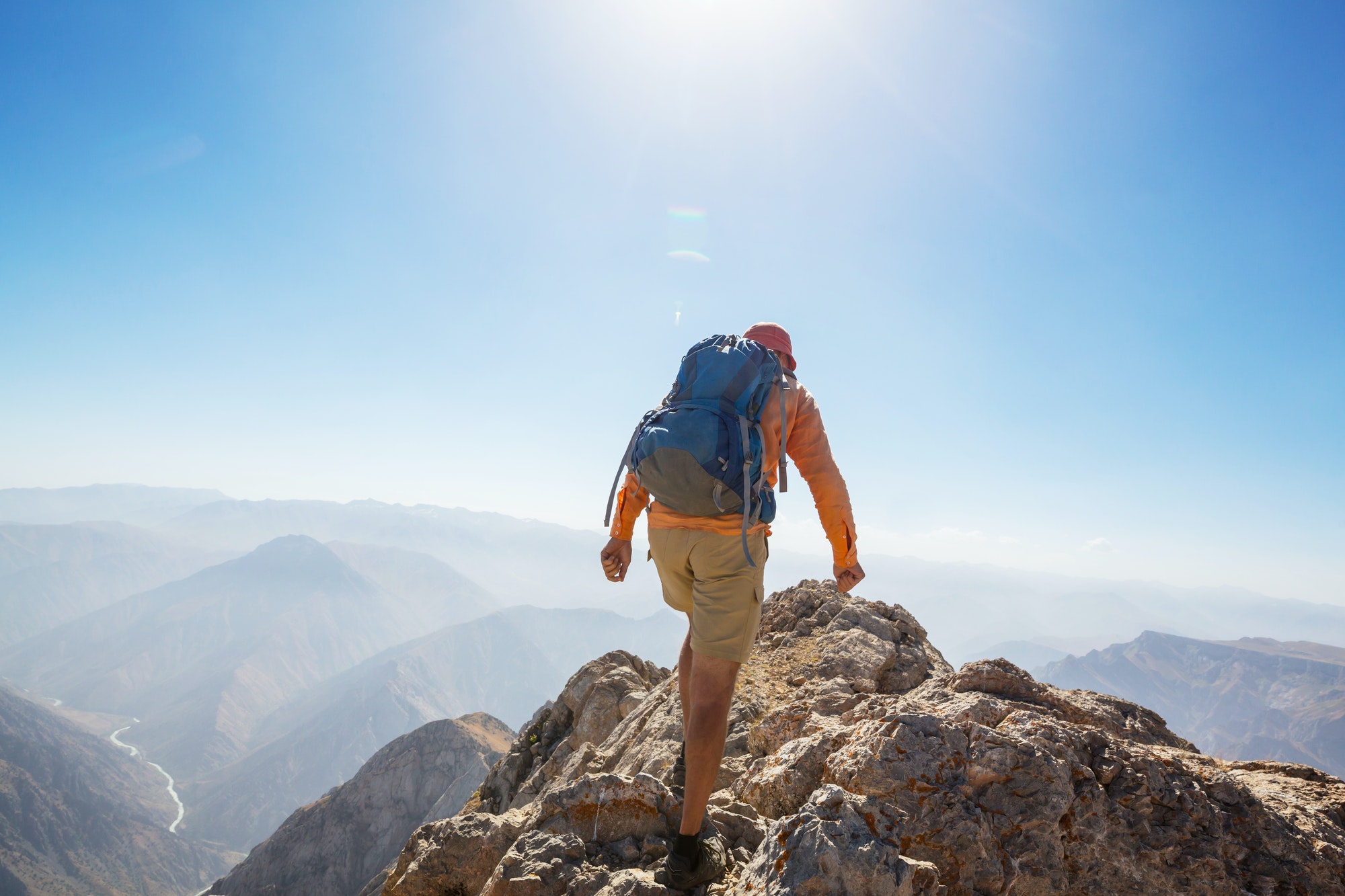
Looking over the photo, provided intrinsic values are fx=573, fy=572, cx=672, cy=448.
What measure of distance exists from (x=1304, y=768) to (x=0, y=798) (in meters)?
281

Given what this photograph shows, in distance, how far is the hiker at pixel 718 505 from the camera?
12.0ft

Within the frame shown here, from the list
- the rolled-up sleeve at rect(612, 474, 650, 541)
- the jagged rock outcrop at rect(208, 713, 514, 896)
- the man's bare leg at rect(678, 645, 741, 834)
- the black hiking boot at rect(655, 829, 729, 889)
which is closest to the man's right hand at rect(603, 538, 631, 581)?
the rolled-up sleeve at rect(612, 474, 650, 541)

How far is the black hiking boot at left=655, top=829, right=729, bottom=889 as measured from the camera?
3535 millimetres

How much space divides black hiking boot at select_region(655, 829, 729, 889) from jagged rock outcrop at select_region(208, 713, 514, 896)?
129 feet

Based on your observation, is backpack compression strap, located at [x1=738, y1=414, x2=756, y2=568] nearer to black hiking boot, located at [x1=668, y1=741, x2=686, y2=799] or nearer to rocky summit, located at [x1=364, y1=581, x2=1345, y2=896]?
rocky summit, located at [x1=364, y1=581, x2=1345, y2=896]

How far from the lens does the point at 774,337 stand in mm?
4457

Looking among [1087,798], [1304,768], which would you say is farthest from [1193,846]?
[1304,768]

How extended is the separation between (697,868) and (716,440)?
269 cm

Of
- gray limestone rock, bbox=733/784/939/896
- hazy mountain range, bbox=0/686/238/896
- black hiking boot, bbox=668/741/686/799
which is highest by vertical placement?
gray limestone rock, bbox=733/784/939/896

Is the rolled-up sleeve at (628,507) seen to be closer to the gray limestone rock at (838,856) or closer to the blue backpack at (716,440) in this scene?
the blue backpack at (716,440)

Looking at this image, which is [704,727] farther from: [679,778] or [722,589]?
[679,778]

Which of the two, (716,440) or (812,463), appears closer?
(716,440)

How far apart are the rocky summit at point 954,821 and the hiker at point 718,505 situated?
55 cm

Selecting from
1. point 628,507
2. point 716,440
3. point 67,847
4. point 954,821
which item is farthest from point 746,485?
point 67,847
